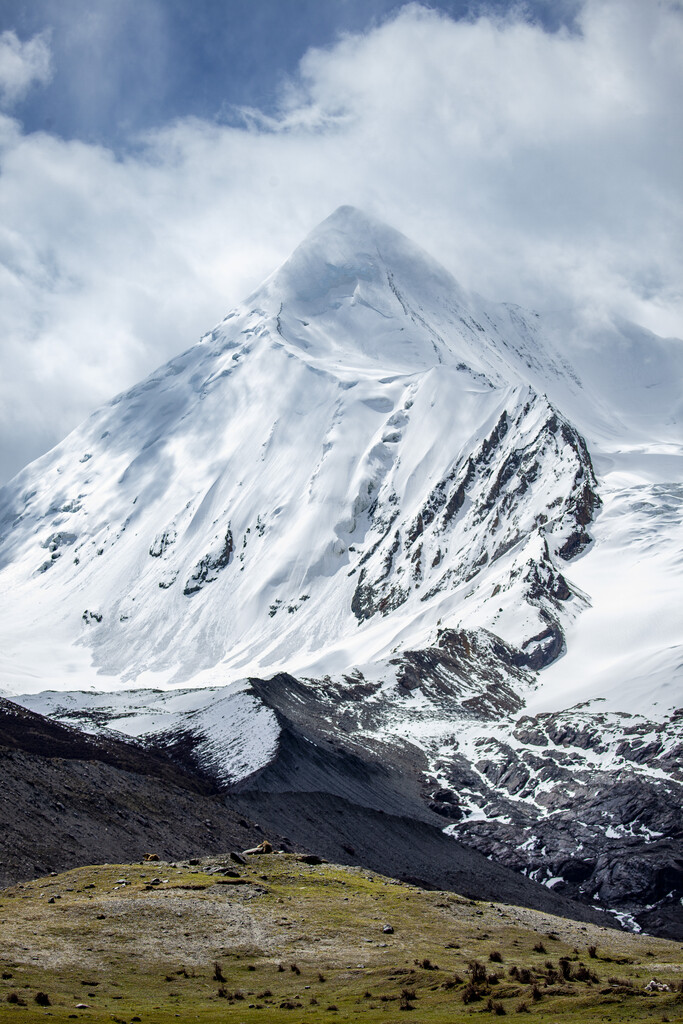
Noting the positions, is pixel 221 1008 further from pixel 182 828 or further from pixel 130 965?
pixel 182 828

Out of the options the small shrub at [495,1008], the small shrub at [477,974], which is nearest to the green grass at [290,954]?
the small shrub at [495,1008]

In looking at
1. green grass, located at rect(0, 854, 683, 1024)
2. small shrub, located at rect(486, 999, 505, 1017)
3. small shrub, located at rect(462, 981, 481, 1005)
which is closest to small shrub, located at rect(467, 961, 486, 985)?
green grass, located at rect(0, 854, 683, 1024)

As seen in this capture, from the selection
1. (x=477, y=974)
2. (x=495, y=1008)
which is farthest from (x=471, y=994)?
(x=477, y=974)

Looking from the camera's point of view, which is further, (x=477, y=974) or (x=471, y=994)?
(x=477, y=974)

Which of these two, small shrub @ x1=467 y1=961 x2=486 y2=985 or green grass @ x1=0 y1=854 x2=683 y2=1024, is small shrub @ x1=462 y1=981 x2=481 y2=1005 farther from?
small shrub @ x1=467 y1=961 x2=486 y2=985

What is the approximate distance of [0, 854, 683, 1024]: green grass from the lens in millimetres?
38656

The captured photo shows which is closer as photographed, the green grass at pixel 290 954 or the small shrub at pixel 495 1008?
the small shrub at pixel 495 1008

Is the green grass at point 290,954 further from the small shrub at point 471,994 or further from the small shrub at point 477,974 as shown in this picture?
the small shrub at point 477,974

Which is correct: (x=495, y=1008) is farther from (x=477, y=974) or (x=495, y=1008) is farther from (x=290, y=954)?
(x=290, y=954)

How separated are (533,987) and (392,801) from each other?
13824 cm

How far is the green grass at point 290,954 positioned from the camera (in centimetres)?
3866

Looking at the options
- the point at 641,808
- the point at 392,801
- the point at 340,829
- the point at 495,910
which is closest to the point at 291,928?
the point at 495,910

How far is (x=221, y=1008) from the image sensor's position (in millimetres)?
40344

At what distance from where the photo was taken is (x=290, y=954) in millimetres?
50375
